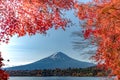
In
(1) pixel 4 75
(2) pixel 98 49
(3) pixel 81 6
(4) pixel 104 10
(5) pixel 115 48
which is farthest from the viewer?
(2) pixel 98 49

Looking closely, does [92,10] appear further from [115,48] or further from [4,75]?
[4,75]

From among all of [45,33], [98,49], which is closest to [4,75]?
[45,33]

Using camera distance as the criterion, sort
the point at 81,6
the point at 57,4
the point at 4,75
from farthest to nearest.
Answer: the point at 81,6, the point at 57,4, the point at 4,75

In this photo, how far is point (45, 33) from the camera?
82.4 ft

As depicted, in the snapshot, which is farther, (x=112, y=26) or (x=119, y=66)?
(x=119, y=66)

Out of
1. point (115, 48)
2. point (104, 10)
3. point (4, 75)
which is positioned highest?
point (104, 10)

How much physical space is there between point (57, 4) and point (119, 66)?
313 inches

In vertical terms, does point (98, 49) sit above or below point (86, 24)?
below

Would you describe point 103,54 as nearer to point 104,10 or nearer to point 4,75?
point 104,10

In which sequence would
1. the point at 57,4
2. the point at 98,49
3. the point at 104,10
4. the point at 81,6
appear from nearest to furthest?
the point at 57,4, the point at 104,10, the point at 81,6, the point at 98,49

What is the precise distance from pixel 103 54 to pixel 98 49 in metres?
1.87

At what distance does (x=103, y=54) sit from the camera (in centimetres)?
3164

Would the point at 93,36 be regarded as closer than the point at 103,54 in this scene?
No

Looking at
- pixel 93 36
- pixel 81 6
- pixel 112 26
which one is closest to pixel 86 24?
pixel 93 36
